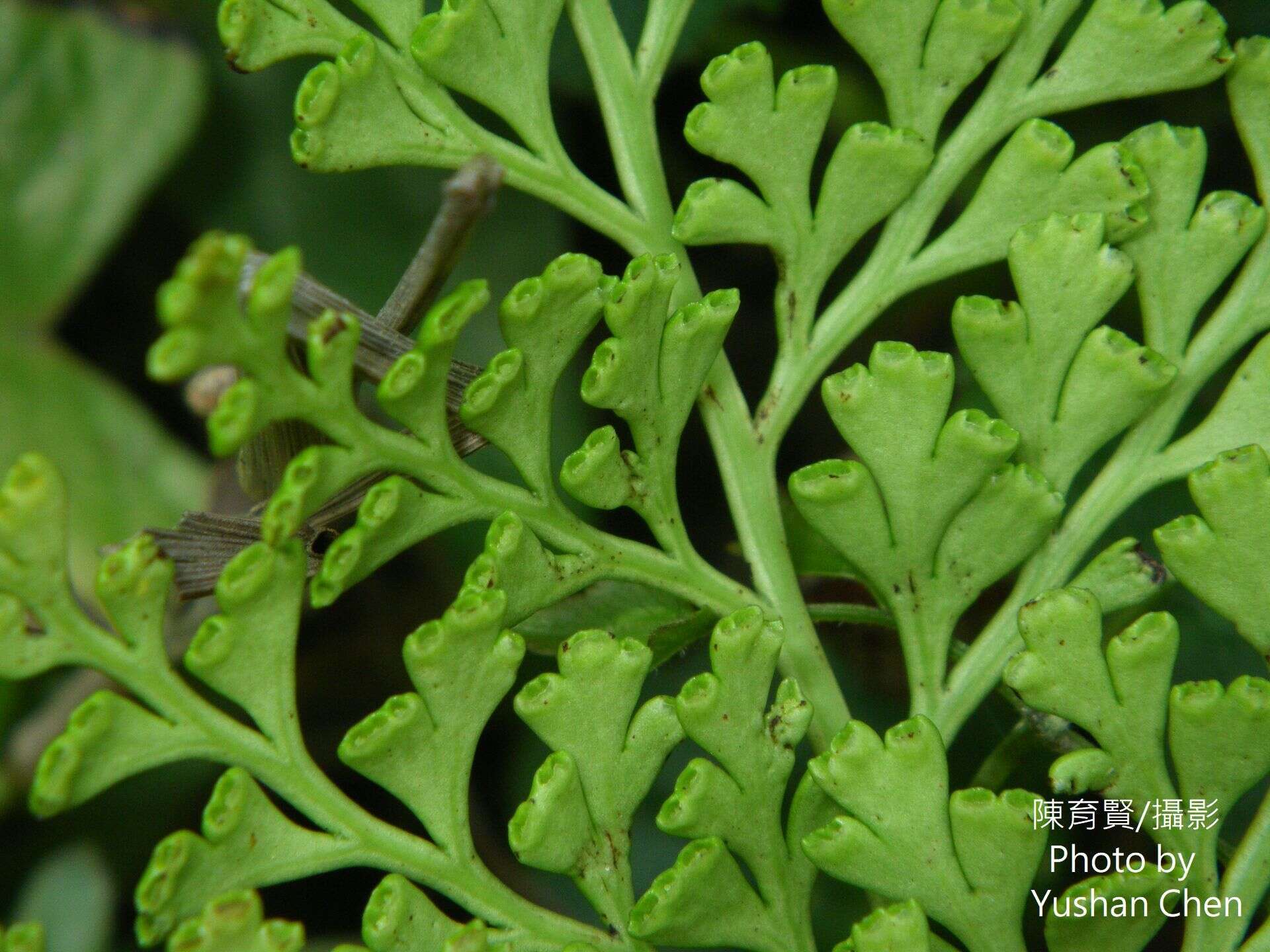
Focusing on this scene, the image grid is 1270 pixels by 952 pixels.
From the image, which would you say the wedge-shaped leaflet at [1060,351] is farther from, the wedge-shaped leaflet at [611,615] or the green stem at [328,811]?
the green stem at [328,811]

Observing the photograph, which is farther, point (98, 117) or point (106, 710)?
point (98, 117)

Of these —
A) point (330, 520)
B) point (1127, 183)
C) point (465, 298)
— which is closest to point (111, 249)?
point (330, 520)

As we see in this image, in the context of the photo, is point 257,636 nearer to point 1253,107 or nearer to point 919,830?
A: point 919,830

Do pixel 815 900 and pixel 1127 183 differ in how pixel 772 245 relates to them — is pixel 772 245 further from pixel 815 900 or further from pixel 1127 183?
pixel 815 900

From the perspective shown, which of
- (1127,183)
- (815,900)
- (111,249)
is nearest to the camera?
(1127,183)

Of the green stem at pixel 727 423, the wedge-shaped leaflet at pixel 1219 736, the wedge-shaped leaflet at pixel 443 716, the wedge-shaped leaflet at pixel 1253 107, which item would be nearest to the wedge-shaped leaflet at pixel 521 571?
the wedge-shaped leaflet at pixel 443 716

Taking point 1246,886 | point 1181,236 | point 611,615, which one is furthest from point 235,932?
point 1181,236

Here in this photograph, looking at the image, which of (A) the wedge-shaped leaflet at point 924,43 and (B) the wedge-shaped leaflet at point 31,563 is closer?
(B) the wedge-shaped leaflet at point 31,563
